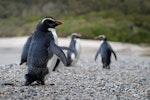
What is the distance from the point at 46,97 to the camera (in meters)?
8.62

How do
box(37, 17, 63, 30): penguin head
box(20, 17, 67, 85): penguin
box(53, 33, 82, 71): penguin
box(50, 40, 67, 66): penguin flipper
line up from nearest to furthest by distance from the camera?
box(50, 40, 67, 66): penguin flipper < box(20, 17, 67, 85): penguin < box(37, 17, 63, 30): penguin head < box(53, 33, 82, 71): penguin

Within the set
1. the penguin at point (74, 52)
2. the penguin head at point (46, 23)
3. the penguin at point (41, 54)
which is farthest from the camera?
the penguin at point (74, 52)

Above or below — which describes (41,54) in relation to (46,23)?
below

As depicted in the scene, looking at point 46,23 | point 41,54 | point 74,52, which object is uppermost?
point 46,23

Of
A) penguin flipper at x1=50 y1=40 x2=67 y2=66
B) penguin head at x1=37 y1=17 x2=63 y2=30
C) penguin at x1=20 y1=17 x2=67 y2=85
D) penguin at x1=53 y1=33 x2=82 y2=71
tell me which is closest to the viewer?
penguin flipper at x1=50 y1=40 x2=67 y2=66

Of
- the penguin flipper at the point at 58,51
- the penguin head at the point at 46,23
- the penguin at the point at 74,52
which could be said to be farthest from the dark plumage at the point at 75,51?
the penguin flipper at the point at 58,51

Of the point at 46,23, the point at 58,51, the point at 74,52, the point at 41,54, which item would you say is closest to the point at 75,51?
the point at 74,52

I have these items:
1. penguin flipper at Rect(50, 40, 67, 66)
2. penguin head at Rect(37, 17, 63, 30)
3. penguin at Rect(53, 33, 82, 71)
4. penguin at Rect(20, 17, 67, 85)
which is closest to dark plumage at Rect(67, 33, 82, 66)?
penguin at Rect(53, 33, 82, 71)

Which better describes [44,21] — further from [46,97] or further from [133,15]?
[133,15]

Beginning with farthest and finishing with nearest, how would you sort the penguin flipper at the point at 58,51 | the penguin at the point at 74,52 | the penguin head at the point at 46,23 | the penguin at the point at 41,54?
1. the penguin at the point at 74,52
2. the penguin head at the point at 46,23
3. the penguin at the point at 41,54
4. the penguin flipper at the point at 58,51

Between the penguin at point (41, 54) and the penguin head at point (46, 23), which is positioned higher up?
the penguin head at point (46, 23)

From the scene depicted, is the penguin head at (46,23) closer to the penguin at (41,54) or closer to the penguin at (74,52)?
the penguin at (41,54)

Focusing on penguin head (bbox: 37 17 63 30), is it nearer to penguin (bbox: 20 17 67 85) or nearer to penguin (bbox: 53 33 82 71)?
penguin (bbox: 20 17 67 85)

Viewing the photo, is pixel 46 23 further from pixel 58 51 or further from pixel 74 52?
pixel 74 52
